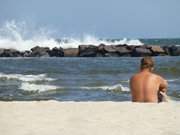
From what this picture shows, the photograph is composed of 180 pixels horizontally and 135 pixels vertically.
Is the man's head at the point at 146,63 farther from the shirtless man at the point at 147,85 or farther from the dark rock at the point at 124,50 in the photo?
the dark rock at the point at 124,50

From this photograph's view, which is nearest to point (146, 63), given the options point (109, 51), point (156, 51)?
point (156, 51)

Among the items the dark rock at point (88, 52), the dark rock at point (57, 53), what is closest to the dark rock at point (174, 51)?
the dark rock at point (88, 52)

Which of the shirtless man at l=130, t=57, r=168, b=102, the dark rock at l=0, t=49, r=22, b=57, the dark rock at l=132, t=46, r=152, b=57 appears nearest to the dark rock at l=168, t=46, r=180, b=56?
the dark rock at l=132, t=46, r=152, b=57

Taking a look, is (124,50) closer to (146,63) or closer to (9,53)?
(9,53)

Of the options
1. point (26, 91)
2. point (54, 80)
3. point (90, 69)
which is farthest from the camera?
point (90, 69)
